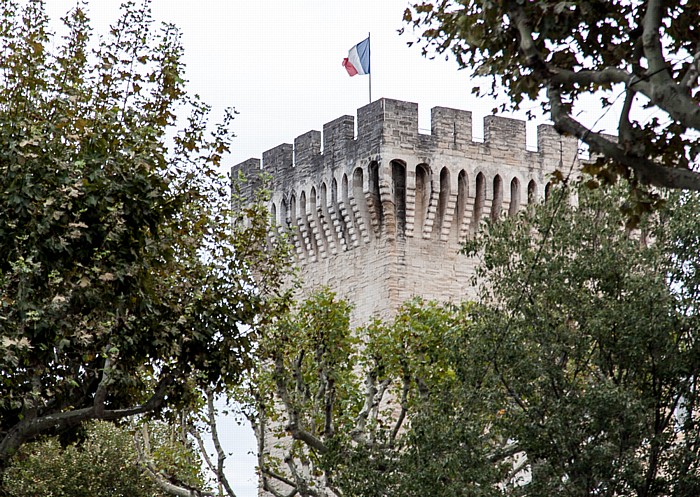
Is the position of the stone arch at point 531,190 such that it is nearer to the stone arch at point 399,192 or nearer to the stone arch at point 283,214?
the stone arch at point 399,192

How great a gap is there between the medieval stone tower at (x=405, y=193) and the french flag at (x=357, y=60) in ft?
4.52

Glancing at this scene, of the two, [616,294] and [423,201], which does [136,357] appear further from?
[423,201]

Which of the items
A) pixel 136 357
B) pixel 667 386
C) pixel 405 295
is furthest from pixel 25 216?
pixel 405 295

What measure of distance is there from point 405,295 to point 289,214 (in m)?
4.81

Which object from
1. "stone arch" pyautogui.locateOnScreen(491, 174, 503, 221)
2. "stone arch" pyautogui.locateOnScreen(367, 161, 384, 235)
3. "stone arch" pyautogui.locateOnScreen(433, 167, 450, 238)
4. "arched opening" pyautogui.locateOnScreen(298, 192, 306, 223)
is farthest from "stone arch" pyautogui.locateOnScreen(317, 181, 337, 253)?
"stone arch" pyautogui.locateOnScreen(491, 174, 503, 221)

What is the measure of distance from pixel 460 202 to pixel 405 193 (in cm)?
147

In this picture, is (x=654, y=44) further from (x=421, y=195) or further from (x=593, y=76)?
(x=421, y=195)

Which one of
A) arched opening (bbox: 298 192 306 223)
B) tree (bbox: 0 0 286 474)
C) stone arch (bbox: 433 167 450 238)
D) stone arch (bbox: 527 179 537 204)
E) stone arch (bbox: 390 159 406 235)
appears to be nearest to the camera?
tree (bbox: 0 0 286 474)

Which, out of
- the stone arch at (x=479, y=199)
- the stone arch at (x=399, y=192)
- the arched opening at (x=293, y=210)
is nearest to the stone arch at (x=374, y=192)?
the stone arch at (x=399, y=192)

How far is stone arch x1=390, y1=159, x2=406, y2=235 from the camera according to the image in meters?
31.9

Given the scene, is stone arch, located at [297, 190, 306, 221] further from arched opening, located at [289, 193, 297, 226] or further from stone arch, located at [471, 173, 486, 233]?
stone arch, located at [471, 173, 486, 233]

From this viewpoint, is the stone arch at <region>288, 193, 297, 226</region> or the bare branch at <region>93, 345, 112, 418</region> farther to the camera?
the stone arch at <region>288, 193, 297, 226</region>

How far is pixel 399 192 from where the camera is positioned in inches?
1258

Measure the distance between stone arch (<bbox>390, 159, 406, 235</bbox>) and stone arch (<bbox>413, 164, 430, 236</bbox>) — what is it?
333mm
